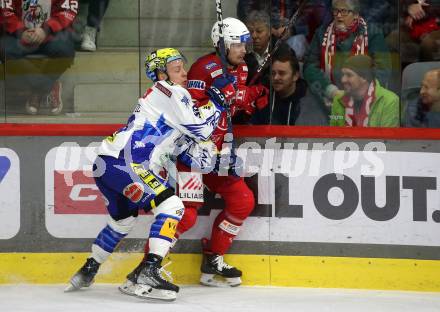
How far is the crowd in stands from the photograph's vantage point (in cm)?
623

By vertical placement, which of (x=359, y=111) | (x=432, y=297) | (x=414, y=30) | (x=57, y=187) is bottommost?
(x=432, y=297)

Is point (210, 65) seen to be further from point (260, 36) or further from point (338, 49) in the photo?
point (338, 49)

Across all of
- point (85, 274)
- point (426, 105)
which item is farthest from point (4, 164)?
point (426, 105)

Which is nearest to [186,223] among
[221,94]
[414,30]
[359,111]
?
[221,94]

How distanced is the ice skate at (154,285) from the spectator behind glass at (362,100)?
1259 millimetres

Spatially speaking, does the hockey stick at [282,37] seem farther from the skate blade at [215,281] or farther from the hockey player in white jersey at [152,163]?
the skate blade at [215,281]

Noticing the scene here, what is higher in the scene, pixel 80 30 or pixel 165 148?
pixel 80 30

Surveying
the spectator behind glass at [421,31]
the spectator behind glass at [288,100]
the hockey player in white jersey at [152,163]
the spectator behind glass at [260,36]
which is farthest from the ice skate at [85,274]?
the spectator behind glass at [421,31]

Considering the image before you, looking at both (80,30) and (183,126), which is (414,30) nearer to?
(183,126)

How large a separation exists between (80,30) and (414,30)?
5.94ft

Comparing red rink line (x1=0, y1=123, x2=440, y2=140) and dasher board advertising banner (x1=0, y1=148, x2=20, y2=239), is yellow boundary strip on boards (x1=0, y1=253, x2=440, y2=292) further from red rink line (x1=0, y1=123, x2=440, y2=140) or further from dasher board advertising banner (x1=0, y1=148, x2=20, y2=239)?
red rink line (x1=0, y1=123, x2=440, y2=140)

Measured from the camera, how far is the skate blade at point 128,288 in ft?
19.8

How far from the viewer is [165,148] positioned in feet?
19.7

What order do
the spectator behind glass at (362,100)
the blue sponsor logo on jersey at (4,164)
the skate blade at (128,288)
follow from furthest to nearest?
the blue sponsor logo on jersey at (4,164)
the spectator behind glass at (362,100)
the skate blade at (128,288)
